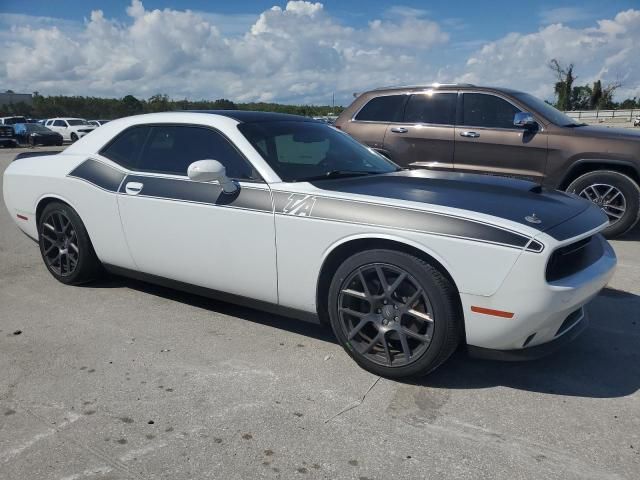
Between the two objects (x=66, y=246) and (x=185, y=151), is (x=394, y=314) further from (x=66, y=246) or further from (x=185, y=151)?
(x=66, y=246)

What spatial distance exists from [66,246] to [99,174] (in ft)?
2.58

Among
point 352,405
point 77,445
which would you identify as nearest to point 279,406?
point 352,405

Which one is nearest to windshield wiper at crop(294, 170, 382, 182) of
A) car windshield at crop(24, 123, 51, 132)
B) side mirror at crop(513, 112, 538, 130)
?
side mirror at crop(513, 112, 538, 130)

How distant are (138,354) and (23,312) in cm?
137

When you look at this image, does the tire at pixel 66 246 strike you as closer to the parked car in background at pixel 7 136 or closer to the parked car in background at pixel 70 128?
the parked car in background at pixel 7 136

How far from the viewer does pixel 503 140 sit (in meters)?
6.85

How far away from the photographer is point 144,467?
239 centimetres

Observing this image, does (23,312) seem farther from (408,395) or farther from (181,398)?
(408,395)

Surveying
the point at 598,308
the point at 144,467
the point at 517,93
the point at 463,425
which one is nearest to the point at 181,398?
the point at 144,467

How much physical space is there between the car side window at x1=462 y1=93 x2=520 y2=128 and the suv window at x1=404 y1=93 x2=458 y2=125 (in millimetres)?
178

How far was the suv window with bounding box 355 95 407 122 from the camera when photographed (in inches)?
298

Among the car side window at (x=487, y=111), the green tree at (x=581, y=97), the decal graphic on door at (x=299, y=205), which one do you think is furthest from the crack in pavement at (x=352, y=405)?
the green tree at (x=581, y=97)

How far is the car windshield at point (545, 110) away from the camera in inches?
269

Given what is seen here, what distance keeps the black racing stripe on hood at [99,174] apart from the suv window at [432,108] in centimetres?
433
